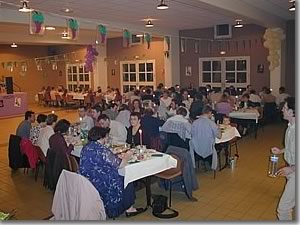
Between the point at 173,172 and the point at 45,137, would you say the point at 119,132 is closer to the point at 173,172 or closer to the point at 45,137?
the point at 45,137

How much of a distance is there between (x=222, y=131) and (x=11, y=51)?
15.8 metres

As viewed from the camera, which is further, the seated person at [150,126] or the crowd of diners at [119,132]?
the seated person at [150,126]

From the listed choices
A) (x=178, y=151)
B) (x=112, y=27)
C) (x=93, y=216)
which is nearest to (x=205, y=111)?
(x=178, y=151)

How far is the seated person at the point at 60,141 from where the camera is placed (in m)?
5.39

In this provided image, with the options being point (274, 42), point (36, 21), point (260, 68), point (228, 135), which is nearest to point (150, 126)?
point (228, 135)

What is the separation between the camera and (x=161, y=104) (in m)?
9.45

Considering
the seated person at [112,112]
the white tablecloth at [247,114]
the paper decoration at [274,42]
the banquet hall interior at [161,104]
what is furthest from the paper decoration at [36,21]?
the paper decoration at [274,42]

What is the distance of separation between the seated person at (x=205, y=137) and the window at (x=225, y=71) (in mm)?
7637

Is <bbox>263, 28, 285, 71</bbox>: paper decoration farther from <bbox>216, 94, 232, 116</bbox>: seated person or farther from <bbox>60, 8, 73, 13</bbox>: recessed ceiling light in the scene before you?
<bbox>60, 8, 73, 13</bbox>: recessed ceiling light

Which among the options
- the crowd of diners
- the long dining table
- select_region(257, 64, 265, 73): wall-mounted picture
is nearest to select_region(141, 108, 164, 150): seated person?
the crowd of diners

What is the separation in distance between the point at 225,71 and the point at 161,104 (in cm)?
516

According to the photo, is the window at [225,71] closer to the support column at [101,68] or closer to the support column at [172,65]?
the support column at [172,65]

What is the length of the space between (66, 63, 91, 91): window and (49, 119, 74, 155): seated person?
12635 millimetres

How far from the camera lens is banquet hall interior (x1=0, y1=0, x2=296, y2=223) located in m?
4.95
